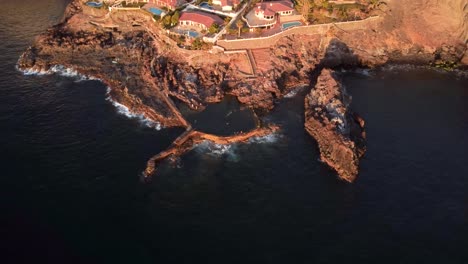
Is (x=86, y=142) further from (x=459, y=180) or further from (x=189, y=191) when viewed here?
(x=459, y=180)

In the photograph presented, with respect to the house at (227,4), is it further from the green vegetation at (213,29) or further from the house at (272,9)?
the green vegetation at (213,29)

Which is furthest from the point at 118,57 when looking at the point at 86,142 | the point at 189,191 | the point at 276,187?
the point at 276,187

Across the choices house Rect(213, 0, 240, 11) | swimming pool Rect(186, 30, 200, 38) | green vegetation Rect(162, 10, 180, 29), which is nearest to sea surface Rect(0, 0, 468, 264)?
swimming pool Rect(186, 30, 200, 38)

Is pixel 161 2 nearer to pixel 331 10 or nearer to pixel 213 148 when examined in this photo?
pixel 331 10

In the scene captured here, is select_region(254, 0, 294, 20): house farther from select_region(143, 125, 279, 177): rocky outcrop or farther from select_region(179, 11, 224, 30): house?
select_region(143, 125, 279, 177): rocky outcrop

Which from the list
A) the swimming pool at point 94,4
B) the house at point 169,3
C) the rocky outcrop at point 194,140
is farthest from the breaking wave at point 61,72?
the rocky outcrop at point 194,140

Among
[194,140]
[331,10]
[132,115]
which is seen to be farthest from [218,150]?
[331,10]
